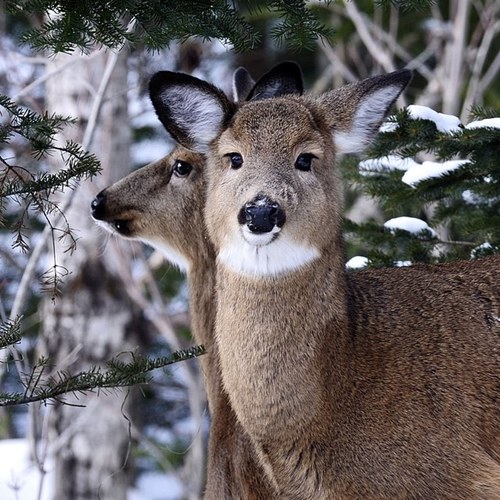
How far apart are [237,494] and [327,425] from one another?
2.91 feet

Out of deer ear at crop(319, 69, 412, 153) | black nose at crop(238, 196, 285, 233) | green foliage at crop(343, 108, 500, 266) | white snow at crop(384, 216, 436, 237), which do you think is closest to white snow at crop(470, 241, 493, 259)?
green foliage at crop(343, 108, 500, 266)

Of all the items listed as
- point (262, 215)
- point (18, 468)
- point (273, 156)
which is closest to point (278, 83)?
point (273, 156)

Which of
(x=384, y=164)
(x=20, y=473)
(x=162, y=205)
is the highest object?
(x=162, y=205)

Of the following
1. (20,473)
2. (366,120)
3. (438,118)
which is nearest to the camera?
(366,120)

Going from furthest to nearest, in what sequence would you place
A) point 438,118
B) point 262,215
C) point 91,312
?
1. point 91,312
2. point 438,118
3. point 262,215

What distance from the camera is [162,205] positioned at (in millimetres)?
6797

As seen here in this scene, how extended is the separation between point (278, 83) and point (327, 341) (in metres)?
2.24

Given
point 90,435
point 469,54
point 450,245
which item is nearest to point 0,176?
point 450,245

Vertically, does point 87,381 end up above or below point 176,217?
above

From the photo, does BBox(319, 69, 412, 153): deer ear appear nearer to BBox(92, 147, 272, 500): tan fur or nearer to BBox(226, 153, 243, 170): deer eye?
BBox(226, 153, 243, 170): deer eye

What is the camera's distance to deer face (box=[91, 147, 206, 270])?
677 cm

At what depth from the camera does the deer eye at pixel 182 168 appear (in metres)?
6.78

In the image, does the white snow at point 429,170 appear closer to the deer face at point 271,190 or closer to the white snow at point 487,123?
the white snow at point 487,123

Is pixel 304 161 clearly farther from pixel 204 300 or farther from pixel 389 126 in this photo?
pixel 204 300
